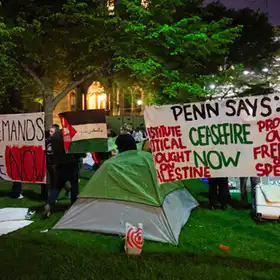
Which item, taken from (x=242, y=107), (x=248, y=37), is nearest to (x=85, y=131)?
(x=242, y=107)

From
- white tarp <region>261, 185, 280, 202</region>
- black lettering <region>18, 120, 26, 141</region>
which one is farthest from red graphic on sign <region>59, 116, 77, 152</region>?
white tarp <region>261, 185, 280, 202</region>

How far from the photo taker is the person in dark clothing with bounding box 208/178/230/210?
7520 millimetres

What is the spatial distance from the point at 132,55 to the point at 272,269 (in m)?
12.6

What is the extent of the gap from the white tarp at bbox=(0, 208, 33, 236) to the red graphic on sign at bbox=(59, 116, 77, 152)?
60.9 inches

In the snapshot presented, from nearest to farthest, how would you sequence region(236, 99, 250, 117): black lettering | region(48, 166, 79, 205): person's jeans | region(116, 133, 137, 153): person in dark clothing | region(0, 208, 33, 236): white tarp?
region(236, 99, 250, 117): black lettering
region(0, 208, 33, 236): white tarp
region(48, 166, 79, 205): person's jeans
region(116, 133, 137, 153): person in dark clothing

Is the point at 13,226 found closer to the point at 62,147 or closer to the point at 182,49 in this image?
the point at 62,147

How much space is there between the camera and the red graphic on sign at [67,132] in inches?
265

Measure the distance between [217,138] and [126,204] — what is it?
1.91 metres

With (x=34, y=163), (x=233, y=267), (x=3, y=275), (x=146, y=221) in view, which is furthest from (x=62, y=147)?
(x=233, y=267)

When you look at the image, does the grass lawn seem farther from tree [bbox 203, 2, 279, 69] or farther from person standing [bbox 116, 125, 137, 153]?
tree [bbox 203, 2, 279, 69]

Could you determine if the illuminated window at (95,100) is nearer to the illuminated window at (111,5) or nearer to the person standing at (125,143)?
the illuminated window at (111,5)

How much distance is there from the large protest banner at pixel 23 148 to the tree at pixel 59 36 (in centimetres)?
798

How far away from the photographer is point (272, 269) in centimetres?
450

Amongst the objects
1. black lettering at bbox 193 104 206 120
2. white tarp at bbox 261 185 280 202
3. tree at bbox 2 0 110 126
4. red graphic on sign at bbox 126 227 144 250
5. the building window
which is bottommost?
→ red graphic on sign at bbox 126 227 144 250
